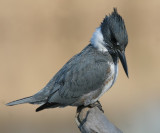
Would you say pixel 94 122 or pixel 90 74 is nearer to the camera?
pixel 94 122

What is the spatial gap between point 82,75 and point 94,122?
1120mm

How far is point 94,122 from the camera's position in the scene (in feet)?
A: 19.0

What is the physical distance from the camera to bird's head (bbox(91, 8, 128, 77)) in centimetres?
661

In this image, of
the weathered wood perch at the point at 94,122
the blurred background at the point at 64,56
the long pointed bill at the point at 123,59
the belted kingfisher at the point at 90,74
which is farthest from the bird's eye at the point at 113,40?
the blurred background at the point at 64,56

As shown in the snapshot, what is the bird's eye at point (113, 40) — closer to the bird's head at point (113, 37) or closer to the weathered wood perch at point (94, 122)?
the bird's head at point (113, 37)

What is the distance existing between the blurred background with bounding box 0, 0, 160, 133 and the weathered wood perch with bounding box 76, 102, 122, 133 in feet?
12.6

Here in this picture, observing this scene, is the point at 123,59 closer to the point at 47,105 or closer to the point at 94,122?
the point at 47,105

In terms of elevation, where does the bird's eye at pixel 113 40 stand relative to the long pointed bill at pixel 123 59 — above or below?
above

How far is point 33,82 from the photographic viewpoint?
10.5 m

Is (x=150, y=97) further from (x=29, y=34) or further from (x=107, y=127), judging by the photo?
(x=107, y=127)

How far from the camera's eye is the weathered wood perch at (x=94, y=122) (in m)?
5.59

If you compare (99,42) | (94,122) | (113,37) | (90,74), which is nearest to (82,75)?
(90,74)

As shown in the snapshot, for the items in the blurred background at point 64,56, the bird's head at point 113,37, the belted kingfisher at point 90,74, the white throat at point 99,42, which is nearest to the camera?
the bird's head at point 113,37

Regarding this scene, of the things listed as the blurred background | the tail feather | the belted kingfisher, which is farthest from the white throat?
the blurred background
